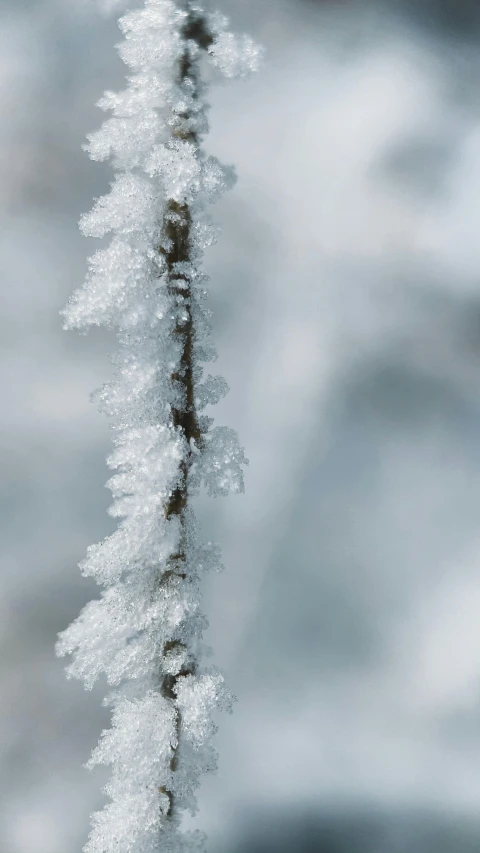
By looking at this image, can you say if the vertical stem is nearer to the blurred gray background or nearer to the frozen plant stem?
the frozen plant stem

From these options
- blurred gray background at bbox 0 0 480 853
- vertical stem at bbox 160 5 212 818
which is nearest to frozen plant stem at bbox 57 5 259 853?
vertical stem at bbox 160 5 212 818

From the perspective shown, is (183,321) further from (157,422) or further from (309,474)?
(309,474)

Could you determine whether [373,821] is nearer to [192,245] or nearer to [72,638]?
[72,638]

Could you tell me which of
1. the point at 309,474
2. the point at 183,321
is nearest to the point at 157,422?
the point at 183,321

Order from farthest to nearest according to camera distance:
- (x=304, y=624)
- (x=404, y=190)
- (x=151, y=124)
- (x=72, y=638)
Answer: (x=304, y=624), (x=404, y=190), (x=72, y=638), (x=151, y=124)

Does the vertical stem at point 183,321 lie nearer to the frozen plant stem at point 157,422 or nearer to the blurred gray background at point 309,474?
the frozen plant stem at point 157,422

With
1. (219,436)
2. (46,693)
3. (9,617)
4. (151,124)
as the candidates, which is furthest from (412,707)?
(151,124)

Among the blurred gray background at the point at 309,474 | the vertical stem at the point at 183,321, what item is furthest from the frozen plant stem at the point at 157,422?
the blurred gray background at the point at 309,474
